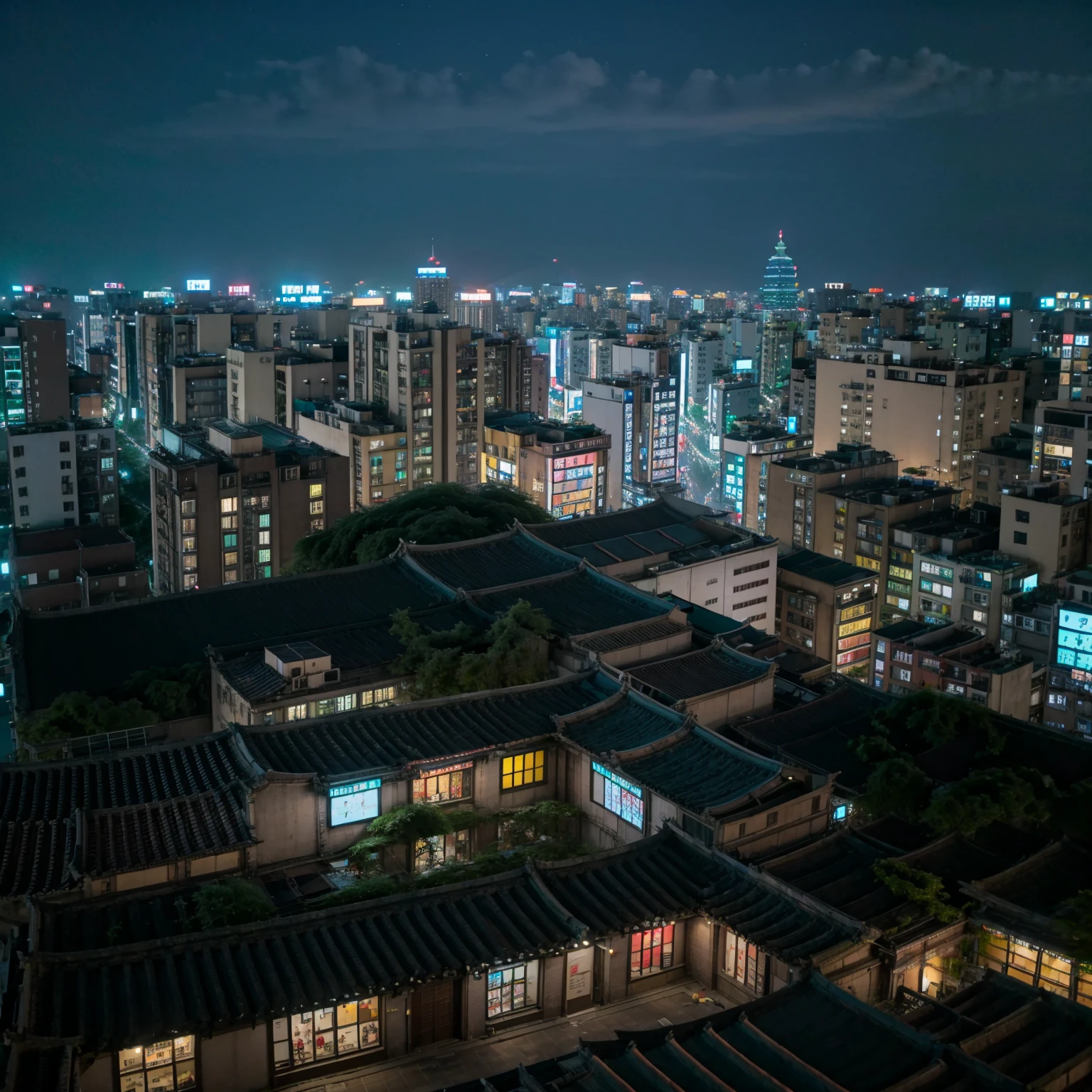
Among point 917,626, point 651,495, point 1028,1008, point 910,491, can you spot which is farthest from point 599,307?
point 1028,1008

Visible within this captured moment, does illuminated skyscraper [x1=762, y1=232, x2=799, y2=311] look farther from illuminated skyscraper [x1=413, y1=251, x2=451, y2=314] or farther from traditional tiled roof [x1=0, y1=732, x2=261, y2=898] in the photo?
traditional tiled roof [x1=0, y1=732, x2=261, y2=898]

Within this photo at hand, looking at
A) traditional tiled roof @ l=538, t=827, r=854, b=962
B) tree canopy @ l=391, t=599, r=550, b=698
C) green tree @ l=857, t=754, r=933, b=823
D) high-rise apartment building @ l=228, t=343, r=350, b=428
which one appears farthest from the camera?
high-rise apartment building @ l=228, t=343, r=350, b=428

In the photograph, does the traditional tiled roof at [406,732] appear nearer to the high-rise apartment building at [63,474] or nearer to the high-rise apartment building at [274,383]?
the high-rise apartment building at [63,474]

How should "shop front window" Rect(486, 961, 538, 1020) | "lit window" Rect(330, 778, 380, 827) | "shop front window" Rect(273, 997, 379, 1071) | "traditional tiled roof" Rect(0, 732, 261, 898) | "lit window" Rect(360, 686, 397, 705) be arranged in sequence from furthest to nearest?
"lit window" Rect(360, 686, 397, 705)
"lit window" Rect(330, 778, 380, 827)
"traditional tiled roof" Rect(0, 732, 261, 898)
"shop front window" Rect(486, 961, 538, 1020)
"shop front window" Rect(273, 997, 379, 1071)

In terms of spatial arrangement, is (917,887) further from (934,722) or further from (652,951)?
(934,722)

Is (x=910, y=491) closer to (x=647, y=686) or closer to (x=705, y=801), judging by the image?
(x=647, y=686)

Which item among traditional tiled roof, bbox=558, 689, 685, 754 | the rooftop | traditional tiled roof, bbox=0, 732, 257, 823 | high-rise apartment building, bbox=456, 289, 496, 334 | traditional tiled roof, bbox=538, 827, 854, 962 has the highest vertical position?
high-rise apartment building, bbox=456, 289, 496, 334

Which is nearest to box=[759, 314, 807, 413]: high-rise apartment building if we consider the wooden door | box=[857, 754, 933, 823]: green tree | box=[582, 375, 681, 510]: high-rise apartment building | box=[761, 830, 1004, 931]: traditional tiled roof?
box=[582, 375, 681, 510]: high-rise apartment building
